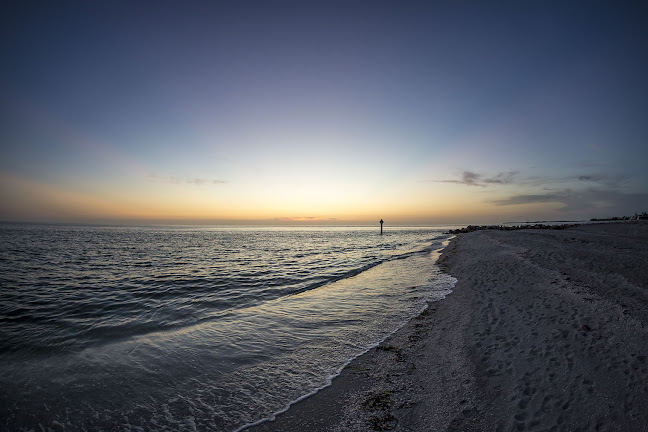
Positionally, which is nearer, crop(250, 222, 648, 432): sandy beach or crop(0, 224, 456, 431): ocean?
crop(250, 222, 648, 432): sandy beach

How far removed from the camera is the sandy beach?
4.43 meters

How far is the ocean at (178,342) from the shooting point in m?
5.38

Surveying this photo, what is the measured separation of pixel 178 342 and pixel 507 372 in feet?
30.2

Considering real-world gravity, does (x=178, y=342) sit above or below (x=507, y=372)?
below

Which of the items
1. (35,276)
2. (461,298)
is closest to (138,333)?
(461,298)

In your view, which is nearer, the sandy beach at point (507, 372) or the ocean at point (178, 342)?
the sandy beach at point (507, 372)

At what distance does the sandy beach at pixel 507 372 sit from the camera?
443 centimetres

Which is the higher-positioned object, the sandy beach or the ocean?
the sandy beach

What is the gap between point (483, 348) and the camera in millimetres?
7008

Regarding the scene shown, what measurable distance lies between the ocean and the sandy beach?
87 cm

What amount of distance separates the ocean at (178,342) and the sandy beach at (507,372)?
2.86 ft

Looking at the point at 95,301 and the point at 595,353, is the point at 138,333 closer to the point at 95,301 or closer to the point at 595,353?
the point at 95,301

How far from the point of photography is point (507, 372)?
5.74 meters

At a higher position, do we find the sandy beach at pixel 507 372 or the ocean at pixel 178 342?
the sandy beach at pixel 507 372
